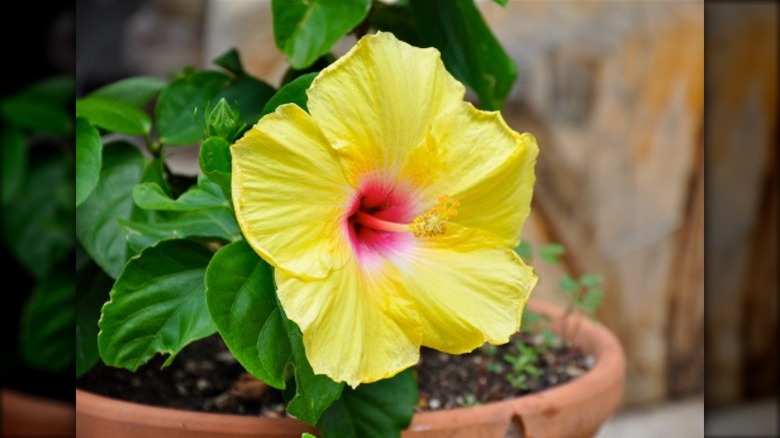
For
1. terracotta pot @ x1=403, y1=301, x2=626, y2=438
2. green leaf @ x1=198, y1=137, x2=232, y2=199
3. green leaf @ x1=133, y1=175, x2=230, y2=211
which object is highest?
green leaf @ x1=198, y1=137, x2=232, y2=199

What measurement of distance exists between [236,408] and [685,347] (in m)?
1.12

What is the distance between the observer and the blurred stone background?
4.69 feet

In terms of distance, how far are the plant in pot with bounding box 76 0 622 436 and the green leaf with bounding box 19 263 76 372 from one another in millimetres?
101

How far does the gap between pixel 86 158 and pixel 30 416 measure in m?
0.36

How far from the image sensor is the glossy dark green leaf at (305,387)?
538mm

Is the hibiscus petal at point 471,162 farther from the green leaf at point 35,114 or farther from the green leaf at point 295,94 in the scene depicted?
the green leaf at point 35,114

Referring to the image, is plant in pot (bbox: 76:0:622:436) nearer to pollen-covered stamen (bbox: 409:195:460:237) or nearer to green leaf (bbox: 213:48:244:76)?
pollen-covered stamen (bbox: 409:195:460:237)

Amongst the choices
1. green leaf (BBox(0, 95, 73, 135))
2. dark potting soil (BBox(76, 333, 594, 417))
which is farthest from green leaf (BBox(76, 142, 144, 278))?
green leaf (BBox(0, 95, 73, 135))

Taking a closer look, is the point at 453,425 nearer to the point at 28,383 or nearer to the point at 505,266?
the point at 505,266

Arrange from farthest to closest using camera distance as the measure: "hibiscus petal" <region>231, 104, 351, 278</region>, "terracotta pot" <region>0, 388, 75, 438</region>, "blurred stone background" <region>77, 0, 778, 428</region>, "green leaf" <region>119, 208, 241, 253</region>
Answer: "blurred stone background" <region>77, 0, 778, 428</region>, "green leaf" <region>119, 208, 241, 253</region>, "hibiscus petal" <region>231, 104, 351, 278</region>, "terracotta pot" <region>0, 388, 75, 438</region>

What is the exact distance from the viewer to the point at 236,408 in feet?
2.26

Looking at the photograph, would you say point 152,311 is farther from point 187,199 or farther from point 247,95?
point 247,95

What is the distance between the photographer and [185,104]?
0.70m

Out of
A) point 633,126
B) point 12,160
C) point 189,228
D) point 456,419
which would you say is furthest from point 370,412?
point 633,126
